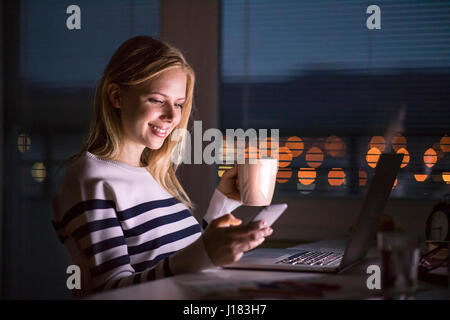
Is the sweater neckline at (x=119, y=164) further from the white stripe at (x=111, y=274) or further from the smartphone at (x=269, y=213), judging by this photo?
the smartphone at (x=269, y=213)

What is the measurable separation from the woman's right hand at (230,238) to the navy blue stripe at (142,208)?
0.31 metres

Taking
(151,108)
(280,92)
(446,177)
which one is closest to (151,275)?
(151,108)

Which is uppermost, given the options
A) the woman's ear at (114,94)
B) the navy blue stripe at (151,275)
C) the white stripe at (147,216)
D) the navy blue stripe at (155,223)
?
the woman's ear at (114,94)

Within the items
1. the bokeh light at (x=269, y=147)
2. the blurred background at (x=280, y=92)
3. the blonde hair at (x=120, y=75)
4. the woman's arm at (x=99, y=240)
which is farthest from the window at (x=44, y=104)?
the woman's arm at (x=99, y=240)

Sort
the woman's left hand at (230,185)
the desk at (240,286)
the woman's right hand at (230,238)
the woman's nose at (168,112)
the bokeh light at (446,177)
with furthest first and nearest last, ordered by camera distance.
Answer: the bokeh light at (446,177), the woman's left hand at (230,185), the woman's nose at (168,112), the woman's right hand at (230,238), the desk at (240,286)

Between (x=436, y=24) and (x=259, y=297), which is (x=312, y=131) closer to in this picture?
(x=436, y=24)

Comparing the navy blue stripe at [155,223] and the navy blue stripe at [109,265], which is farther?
the navy blue stripe at [155,223]

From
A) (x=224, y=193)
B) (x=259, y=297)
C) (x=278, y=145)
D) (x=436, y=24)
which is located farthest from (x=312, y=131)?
(x=259, y=297)

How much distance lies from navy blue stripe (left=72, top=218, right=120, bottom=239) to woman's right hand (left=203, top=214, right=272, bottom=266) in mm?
272

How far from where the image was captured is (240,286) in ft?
3.28

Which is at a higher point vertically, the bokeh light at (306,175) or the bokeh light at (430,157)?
the bokeh light at (430,157)

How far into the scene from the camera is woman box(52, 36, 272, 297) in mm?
1194

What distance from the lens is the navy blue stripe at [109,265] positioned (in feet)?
3.99

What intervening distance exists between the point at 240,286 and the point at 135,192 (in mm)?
512
